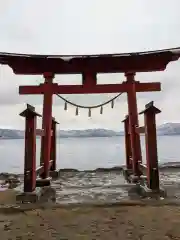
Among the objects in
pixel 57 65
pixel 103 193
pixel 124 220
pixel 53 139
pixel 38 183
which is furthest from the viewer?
pixel 53 139

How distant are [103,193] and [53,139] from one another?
136 inches

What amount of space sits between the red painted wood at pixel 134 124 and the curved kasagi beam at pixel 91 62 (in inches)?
15.5

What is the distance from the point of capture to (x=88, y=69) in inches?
274

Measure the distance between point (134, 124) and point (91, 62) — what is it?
1832 millimetres

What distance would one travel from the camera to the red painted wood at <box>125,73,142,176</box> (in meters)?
6.98

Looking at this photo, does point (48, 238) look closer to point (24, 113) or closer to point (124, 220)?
point (124, 220)

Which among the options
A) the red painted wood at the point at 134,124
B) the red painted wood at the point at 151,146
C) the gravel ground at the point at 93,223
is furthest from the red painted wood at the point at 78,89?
the gravel ground at the point at 93,223

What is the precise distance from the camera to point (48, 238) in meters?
3.25

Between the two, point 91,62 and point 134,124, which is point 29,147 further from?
point 134,124

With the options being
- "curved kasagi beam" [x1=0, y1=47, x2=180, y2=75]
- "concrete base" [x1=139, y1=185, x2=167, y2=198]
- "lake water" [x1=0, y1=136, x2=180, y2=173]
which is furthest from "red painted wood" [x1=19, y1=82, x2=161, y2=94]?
"lake water" [x1=0, y1=136, x2=180, y2=173]

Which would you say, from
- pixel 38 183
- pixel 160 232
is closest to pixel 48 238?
pixel 160 232

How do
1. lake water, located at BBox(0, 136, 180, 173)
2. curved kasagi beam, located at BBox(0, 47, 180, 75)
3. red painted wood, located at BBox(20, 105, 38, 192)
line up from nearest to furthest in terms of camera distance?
red painted wood, located at BBox(20, 105, 38, 192)
curved kasagi beam, located at BBox(0, 47, 180, 75)
lake water, located at BBox(0, 136, 180, 173)

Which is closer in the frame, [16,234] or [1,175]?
[16,234]

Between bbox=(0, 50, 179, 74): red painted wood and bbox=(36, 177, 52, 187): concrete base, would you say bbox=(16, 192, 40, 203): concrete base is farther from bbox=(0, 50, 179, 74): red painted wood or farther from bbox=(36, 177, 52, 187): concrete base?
bbox=(0, 50, 179, 74): red painted wood
